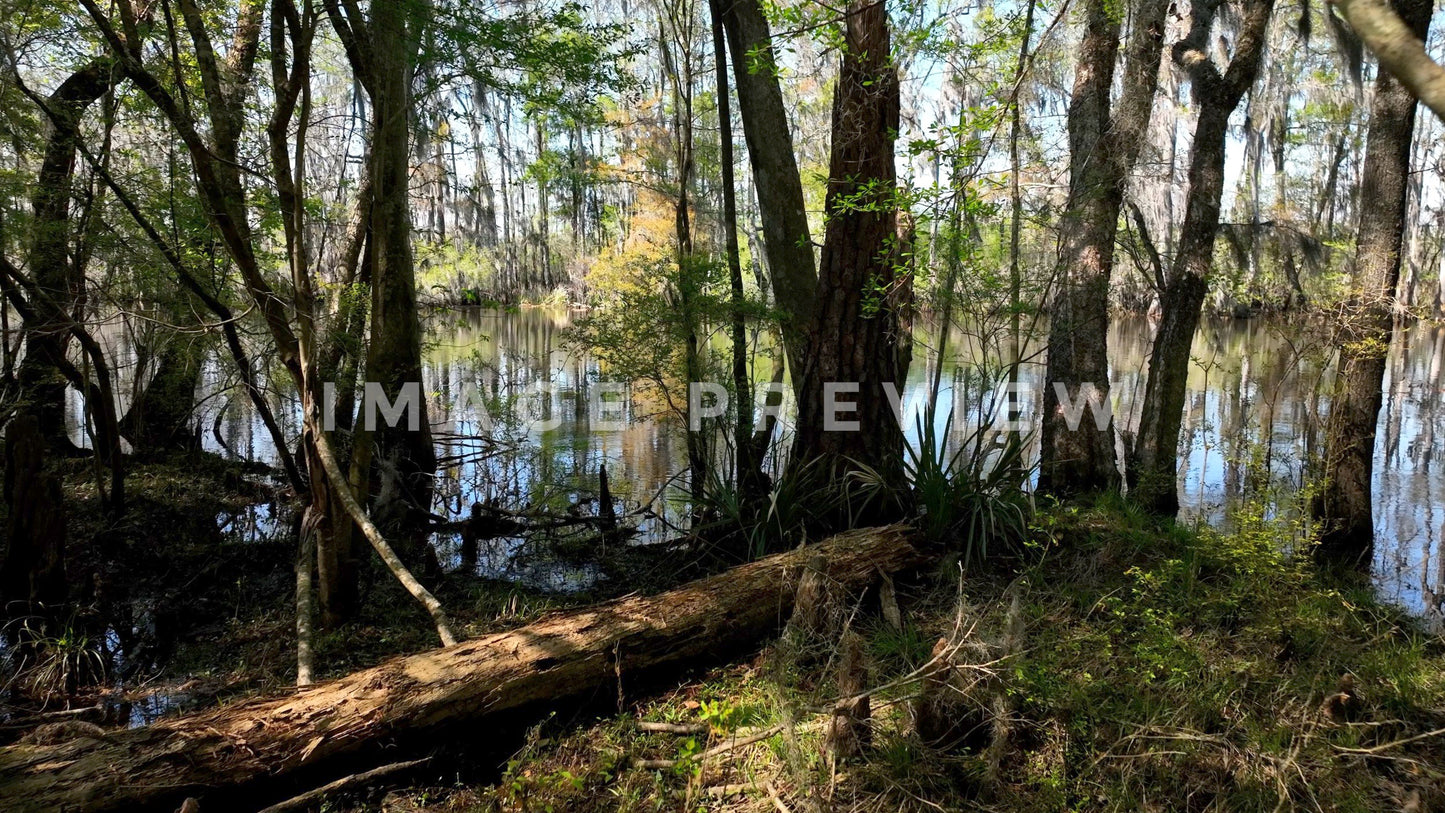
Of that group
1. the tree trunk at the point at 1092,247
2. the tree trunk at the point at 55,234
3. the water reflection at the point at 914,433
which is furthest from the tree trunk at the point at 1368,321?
the tree trunk at the point at 55,234

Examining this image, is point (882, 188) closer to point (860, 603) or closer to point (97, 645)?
point (860, 603)

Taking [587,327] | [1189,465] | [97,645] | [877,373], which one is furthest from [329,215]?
[1189,465]

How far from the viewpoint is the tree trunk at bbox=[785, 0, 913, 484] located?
480cm

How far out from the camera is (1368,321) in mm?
5340

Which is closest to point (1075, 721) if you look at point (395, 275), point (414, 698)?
point (414, 698)

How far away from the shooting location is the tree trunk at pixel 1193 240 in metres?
5.98

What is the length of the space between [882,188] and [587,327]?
346cm

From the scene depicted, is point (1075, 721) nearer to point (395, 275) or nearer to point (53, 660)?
point (53, 660)

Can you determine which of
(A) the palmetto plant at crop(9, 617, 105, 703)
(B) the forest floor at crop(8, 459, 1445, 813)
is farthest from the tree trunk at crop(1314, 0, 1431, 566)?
(A) the palmetto plant at crop(9, 617, 105, 703)

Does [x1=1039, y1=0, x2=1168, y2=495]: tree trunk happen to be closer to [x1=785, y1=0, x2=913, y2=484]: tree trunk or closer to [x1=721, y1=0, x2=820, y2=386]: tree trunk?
[x1=785, y1=0, x2=913, y2=484]: tree trunk

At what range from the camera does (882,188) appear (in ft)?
14.7

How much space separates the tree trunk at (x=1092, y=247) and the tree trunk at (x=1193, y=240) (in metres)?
0.36

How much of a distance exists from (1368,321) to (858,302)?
3.57 meters

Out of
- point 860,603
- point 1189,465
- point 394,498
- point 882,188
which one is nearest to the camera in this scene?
point 860,603
